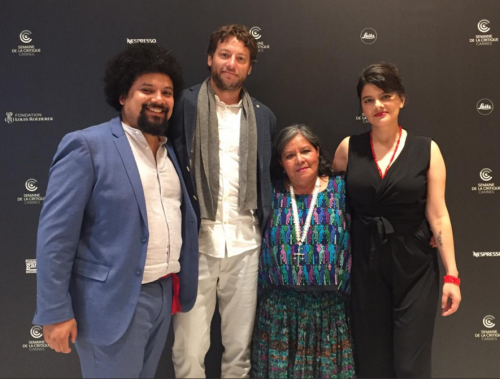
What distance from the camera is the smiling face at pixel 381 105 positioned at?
Answer: 2.23 meters

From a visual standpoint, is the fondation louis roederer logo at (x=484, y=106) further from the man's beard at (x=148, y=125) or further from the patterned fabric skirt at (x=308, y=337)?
the man's beard at (x=148, y=125)

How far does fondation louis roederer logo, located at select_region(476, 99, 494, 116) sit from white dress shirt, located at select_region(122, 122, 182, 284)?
2.21 metres

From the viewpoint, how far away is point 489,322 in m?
2.91

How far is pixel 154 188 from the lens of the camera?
71.7 inches

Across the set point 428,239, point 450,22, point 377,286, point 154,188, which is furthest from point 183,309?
point 450,22

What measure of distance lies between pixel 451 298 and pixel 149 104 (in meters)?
1.93

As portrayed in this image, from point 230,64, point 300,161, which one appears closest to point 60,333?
point 300,161

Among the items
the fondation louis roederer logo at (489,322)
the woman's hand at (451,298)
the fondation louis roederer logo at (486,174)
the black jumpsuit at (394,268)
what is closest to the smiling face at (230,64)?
the black jumpsuit at (394,268)

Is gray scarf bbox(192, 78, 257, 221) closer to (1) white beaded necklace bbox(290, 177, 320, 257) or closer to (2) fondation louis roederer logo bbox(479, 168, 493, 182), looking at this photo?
(1) white beaded necklace bbox(290, 177, 320, 257)

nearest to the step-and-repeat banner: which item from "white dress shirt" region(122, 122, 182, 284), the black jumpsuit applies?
the black jumpsuit

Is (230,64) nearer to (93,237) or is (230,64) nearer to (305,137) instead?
(305,137)

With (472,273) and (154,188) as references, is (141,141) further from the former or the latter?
(472,273)

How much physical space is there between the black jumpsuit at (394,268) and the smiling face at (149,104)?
3.61 ft

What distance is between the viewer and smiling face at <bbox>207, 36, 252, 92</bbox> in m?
2.24
